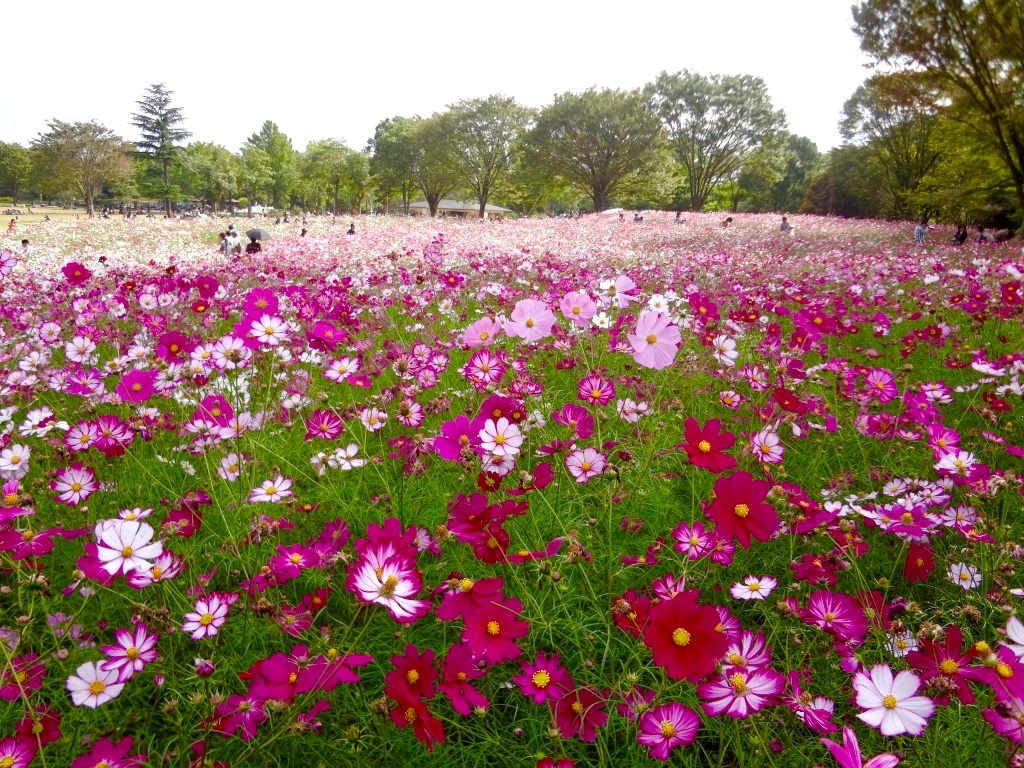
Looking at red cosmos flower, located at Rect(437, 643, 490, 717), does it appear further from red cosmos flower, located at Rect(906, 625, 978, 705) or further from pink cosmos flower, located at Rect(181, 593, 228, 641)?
red cosmos flower, located at Rect(906, 625, 978, 705)

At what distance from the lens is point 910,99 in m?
14.9

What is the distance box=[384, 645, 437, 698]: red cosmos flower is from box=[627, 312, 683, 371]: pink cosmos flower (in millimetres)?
900

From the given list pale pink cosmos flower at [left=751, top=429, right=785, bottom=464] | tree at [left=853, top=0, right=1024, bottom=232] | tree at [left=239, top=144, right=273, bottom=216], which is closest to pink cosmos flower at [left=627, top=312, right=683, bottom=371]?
pale pink cosmos flower at [left=751, top=429, right=785, bottom=464]

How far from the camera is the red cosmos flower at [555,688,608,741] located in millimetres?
1021

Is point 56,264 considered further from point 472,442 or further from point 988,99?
point 988,99

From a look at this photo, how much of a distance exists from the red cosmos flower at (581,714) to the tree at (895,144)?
3020 cm

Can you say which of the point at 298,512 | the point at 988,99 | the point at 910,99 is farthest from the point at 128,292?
the point at 910,99

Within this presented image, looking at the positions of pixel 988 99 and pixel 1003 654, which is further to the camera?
pixel 988 99

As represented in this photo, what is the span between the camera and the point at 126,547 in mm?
1134

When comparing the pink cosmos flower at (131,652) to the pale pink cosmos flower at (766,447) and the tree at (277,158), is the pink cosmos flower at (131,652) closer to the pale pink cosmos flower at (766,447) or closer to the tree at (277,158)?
the pale pink cosmos flower at (766,447)

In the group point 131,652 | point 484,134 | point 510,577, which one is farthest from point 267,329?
point 484,134

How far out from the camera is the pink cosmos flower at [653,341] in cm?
150

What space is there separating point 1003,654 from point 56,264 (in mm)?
11364

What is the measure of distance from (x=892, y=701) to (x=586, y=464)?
2.70 feet
